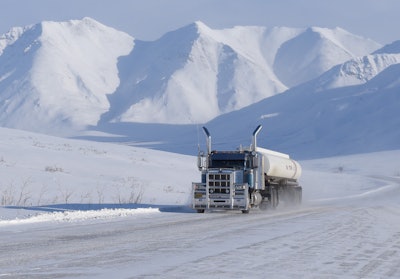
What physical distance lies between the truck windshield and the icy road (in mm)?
7455

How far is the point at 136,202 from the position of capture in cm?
3469

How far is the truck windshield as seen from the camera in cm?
3122

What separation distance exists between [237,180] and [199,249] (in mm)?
15349

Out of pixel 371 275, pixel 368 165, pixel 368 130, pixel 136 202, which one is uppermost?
pixel 368 130

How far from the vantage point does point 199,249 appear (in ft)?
50.4

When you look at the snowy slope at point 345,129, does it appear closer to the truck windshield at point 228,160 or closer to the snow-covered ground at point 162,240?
the snow-covered ground at point 162,240

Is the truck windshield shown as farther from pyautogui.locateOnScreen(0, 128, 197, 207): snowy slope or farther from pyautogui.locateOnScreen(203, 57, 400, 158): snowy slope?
pyautogui.locateOnScreen(203, 57, 400, 158): snowy slope

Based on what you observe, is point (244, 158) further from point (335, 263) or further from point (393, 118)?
point (393, 118)

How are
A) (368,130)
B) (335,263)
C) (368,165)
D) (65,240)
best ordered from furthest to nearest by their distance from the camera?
(368,130) → (368,165) → (65,240) → (335,263)

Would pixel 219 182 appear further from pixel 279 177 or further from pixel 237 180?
pixel 279 177

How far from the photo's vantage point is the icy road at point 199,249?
40.2ft

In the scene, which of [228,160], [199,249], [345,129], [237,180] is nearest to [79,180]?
[228,160]

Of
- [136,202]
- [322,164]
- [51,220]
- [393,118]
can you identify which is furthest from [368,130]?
[51,220]

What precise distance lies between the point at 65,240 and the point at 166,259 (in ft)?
13.8
